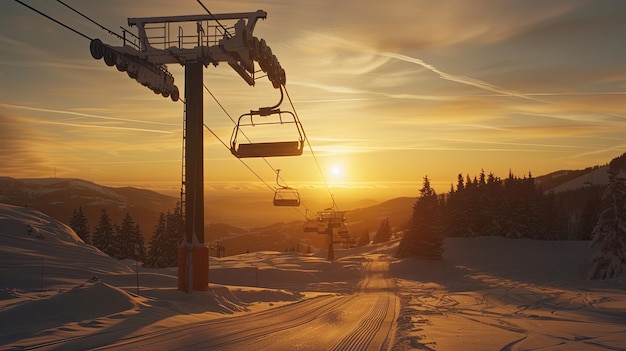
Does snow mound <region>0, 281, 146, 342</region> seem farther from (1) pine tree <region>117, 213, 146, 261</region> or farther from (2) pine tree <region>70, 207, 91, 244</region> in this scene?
(2) pine tree <region>70, 207, 91, 244</region>

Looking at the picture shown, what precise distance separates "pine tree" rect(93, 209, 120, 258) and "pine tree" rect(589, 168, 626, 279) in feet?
222

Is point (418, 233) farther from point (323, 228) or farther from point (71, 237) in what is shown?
point (71, 237)

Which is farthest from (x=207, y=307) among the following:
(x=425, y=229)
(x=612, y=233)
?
(x=425, y=229)

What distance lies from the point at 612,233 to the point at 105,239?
70322 mm

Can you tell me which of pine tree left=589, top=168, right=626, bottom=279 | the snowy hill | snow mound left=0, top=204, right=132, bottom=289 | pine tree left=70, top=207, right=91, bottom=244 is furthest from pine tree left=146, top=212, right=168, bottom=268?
pine tree left=589, top=168, right=626, bottom=279

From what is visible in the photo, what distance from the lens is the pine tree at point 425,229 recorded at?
7975 cm

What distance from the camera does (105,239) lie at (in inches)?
3509

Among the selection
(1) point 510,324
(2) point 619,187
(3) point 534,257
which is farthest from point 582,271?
(1) point 510,324

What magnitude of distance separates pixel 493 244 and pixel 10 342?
289 feet

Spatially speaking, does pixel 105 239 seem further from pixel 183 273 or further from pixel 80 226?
pixel 183 273

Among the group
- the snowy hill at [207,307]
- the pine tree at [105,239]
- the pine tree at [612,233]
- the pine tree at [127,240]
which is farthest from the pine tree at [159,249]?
the pine tree at [612,233]

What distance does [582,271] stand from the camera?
210 feet

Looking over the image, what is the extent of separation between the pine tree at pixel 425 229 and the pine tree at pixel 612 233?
24731 millimetres

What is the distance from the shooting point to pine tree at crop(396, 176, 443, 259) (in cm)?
7975
